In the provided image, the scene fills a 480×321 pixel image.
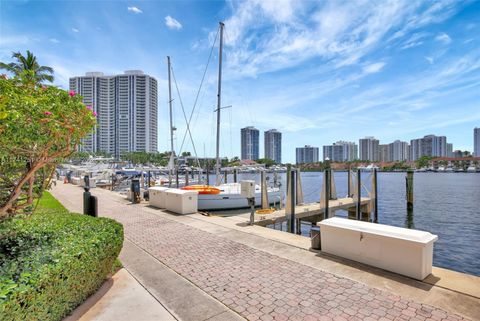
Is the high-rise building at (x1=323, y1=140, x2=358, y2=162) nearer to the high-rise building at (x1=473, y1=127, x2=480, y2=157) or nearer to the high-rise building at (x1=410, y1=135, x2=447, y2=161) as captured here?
the high-rise building at (x1=410, y1=135, x2=447, y2=161)

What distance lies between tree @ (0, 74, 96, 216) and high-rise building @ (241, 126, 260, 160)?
111 m

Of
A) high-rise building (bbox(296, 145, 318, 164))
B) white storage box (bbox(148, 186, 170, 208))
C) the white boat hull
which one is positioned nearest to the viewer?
white storage box (bbox(148, 186, 170, 208))

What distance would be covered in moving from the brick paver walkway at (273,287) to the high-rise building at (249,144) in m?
109

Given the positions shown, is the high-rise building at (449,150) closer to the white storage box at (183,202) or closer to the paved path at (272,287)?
the white storage box at (183,202)

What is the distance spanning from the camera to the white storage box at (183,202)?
1191cm

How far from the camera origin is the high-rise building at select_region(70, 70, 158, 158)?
106887mm

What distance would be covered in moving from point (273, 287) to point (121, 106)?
120 m

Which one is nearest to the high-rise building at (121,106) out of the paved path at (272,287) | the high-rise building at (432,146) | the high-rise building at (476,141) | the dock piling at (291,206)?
the dock piling at (291,206)

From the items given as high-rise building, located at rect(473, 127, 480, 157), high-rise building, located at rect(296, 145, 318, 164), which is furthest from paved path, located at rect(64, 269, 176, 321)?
high-rise building, located at rect(473, 127, 480, 157)

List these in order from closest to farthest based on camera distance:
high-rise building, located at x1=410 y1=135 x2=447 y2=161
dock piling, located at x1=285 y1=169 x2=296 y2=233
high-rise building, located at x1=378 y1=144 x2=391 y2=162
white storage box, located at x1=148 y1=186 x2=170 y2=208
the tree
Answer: the tree, dock piling, located at x1=285 y1=169 x2=296 y2=233, white storage box, located at x1=148 y1=186 x2=170 y2=208, high-rise building, located at x1=410 y1=135 x2=447 y2=161, high-rise building, located at x1=378 y1=144 x2=391 y2=162

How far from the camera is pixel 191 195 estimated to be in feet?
40.2

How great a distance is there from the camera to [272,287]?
463 centimetres

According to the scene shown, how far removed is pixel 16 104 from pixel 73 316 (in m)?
2.96

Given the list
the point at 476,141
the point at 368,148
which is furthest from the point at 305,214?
the point at 476,141
